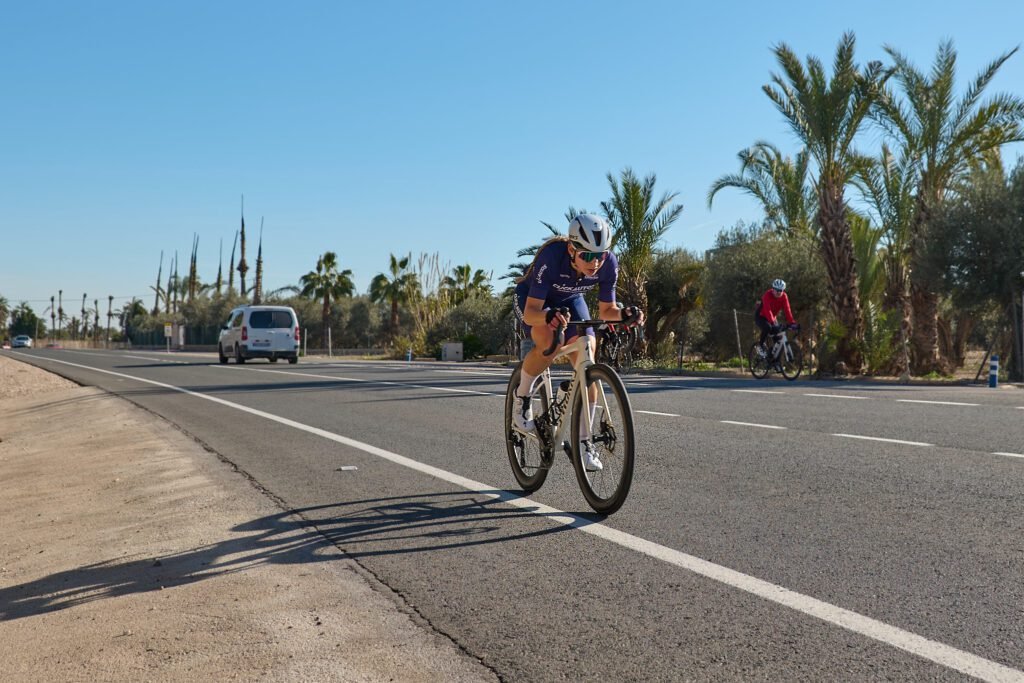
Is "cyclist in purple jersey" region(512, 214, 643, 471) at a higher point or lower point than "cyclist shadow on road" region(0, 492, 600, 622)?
higher

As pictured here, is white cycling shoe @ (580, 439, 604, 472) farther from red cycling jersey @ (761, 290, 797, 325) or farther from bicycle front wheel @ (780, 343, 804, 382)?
bicycle front wheel @ (780, 343, 804, 382)

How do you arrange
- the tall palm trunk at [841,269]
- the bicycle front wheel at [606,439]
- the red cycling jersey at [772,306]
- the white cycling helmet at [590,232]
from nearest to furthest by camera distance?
the bicycle front wheel at [606,439] < the white cycling helmet at [590,232] < the red cycling jersey at [772,306] < the tall palm trunk at [841,269]

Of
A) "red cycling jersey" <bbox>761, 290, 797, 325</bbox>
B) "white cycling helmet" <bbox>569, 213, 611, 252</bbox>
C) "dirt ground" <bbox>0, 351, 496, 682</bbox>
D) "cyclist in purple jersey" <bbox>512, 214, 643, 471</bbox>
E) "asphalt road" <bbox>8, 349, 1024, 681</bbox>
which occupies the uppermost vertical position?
"red cycling jersey" <bbox>761, 290, 797, 325</bbox>

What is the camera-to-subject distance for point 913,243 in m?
22.1

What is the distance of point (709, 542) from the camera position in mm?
A: 4957

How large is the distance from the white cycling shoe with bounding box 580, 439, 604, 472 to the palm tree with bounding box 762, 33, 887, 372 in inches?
683

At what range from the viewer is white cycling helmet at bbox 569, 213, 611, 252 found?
5715 millimetres

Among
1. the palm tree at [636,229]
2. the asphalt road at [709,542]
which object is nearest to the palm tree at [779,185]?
the palm tree at [636,229]

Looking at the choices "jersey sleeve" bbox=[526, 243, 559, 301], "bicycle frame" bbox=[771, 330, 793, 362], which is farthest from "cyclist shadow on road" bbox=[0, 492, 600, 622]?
"bicycle frame" bbox=[771, 330, 793, 362]

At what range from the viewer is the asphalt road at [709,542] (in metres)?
3.40

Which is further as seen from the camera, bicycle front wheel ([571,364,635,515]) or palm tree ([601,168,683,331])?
palm tree ([601,168,683,331])

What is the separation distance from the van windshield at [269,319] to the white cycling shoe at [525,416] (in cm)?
2602

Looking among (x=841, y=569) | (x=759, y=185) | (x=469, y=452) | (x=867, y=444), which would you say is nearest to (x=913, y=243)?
(x=759, y=185)

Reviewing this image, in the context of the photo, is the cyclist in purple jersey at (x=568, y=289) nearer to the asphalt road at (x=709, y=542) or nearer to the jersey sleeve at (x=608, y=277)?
the jersey sleeve at (x=608, y=277)
